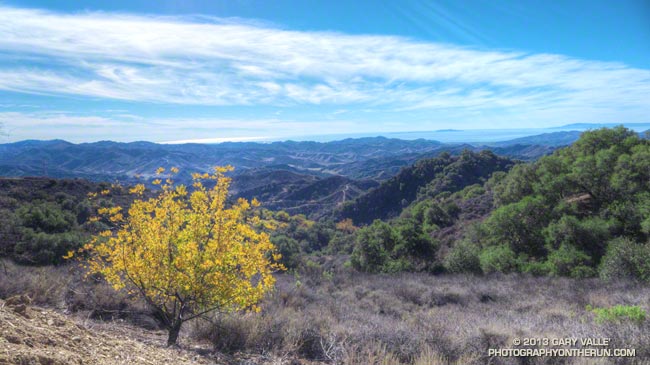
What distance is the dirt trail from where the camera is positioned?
107 inches

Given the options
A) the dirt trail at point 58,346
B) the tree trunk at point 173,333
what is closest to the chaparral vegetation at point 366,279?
the tree trunk at point 173,333

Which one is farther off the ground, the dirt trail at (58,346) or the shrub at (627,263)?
the dirt trail at (58,346)

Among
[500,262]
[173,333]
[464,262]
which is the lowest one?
[464,262]

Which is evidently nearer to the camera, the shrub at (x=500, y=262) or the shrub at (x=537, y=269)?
the shrub at (x=537, y=269)

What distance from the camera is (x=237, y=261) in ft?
14.5

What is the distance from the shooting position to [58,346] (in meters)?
3.16

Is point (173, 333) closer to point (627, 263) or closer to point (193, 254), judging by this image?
point (193, 254)

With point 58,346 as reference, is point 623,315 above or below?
below

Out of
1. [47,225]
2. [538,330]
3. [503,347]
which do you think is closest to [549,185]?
[538,330]

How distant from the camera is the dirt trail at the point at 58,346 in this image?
8.89ft

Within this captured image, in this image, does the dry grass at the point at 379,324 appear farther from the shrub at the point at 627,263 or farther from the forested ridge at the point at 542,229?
the forested ridge at the point at 542,229

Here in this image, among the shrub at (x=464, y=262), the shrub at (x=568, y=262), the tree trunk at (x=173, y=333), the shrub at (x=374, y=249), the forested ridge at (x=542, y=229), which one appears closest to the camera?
the tree trunk at (x=173, y=333)

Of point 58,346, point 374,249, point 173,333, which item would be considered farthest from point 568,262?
point 58,346

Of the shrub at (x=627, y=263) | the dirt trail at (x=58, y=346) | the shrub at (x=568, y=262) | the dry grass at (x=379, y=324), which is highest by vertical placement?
the dirt trail at (x=58, y=346)
